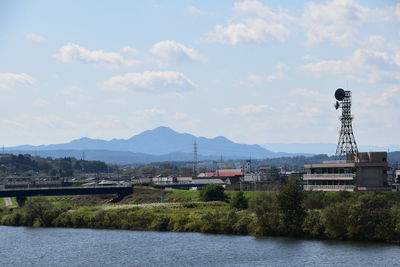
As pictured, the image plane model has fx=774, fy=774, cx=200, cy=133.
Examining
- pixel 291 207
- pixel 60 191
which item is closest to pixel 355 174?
pixel 291 207

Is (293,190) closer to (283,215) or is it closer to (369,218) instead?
(283,215)

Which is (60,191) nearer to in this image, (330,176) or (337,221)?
(330,176)

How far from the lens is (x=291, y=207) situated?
94.9 metres

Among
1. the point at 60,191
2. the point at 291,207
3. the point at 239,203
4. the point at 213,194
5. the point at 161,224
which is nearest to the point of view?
the point at 291,207

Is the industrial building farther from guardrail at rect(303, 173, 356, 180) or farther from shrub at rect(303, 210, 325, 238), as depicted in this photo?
shrub at rect(303, 210, 325, 238)

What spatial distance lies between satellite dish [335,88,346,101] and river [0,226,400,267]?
62.9 meters

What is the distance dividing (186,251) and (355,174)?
60502mm

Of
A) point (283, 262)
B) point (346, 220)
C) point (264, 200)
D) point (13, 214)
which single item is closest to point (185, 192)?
point (13, 214)

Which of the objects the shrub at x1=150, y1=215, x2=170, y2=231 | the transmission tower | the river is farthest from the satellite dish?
the river

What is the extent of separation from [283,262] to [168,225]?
37.3 metres

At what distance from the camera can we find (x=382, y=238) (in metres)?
86.0

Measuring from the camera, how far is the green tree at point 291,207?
94625 mm

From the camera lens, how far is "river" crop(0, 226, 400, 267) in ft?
253

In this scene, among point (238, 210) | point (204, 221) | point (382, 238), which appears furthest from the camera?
point (238, 210)
